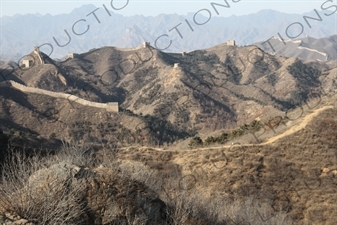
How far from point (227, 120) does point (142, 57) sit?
138 feet

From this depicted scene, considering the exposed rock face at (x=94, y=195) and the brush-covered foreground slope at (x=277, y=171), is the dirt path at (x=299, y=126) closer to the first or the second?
the brush-covered foreground slope at (x=277, y=171)

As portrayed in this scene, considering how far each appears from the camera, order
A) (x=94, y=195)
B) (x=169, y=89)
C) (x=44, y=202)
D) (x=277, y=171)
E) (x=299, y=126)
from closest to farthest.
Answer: (x=44, y=202) < (x=94, y=195) < (x=277, y=171) < (x=299, y=126) < (x=169, y=89)

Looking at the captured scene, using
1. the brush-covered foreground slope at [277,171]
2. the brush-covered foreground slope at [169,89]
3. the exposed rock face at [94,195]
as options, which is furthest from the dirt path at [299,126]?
the exposed rock face at [94,195]

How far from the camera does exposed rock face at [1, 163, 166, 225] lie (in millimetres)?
7155

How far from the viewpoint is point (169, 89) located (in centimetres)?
7088

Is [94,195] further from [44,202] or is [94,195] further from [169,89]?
[169,89]

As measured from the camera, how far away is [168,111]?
62.7 metres

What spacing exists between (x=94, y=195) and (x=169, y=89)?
6320cm

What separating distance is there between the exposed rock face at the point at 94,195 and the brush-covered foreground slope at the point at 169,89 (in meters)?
26.8

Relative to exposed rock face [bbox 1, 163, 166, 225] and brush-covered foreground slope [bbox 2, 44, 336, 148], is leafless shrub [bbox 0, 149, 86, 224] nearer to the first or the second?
exposed rock face [bbox 1, 163, 166, 225]

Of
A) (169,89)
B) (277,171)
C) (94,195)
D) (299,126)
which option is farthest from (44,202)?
(169,89)

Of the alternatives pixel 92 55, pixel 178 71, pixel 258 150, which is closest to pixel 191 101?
pixel 178 71

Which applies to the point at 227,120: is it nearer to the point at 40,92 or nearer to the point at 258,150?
the point at 40,92

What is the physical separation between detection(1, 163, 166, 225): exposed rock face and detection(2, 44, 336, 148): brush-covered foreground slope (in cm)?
2680
